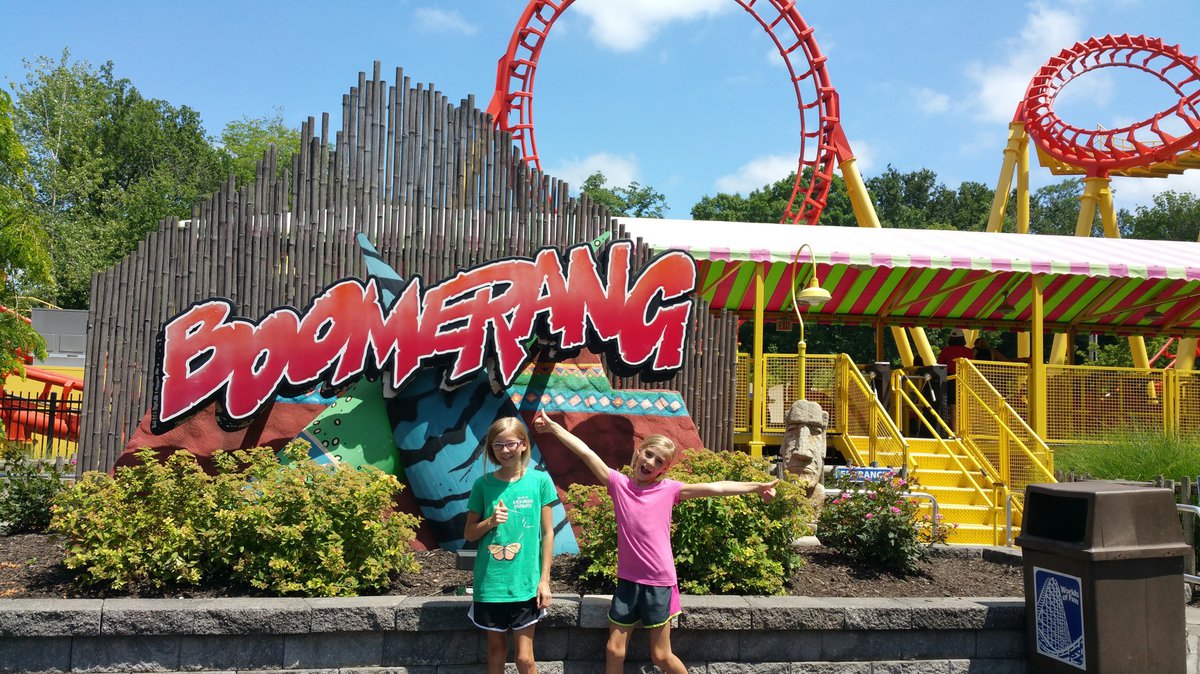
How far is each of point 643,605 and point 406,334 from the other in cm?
404

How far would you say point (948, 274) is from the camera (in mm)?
15062

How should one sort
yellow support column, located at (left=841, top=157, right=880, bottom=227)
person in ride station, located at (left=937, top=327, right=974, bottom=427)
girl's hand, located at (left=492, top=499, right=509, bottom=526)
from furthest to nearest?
1. yellow support column, located at (left=841, top=157, right=880, bottom=227)
2. person in ride station, located at (left=937, top=327, right=974, bottom=427)
3. girl's hand, located at (left=492, top=499, right=509, bottom=526)

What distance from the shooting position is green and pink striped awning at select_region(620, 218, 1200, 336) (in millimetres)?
13219

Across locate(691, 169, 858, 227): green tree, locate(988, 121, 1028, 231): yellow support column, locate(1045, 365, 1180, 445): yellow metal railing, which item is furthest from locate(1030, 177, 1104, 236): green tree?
locate(1045, 365, 1180, 445): yellow metal railing

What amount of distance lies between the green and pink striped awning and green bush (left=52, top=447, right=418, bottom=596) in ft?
22.8

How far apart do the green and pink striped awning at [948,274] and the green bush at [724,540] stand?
6.23 m

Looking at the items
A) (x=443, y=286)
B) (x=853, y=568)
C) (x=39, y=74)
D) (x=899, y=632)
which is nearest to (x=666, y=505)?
(x=899, y=632)

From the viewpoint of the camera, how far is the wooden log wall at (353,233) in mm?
8438

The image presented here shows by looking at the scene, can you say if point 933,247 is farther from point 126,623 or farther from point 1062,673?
point 126,623

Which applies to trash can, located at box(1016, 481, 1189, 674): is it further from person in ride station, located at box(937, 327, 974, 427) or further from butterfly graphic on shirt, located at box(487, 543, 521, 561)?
person in ride station, located at box(937, 327, 974, 427)

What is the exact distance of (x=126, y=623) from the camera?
500 centimetres

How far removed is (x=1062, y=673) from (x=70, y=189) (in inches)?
1652

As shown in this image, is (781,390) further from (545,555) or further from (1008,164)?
(1008,164)

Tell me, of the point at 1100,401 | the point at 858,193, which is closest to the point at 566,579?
the point at 1100,401
